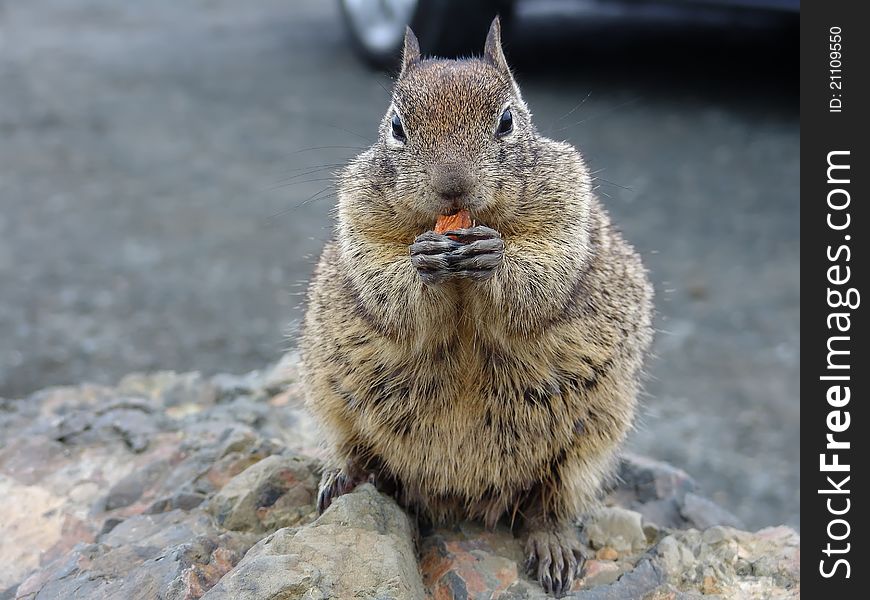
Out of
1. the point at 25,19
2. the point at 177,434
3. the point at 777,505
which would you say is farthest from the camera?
the point at 25,19

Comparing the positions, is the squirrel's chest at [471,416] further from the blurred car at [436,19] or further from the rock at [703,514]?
the blurred car at [436,19]

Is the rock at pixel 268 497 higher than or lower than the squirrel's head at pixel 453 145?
lower

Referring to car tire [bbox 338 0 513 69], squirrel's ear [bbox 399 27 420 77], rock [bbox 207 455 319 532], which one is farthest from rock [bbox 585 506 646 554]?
car tire [bbox 338 0 513 69]

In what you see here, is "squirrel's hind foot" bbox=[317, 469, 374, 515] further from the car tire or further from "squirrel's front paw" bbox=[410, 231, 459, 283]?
the car tire

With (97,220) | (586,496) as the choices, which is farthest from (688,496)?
(97,220)

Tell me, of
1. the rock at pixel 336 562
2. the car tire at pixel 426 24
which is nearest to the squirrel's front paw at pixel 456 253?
the rock at pixel 336 562
